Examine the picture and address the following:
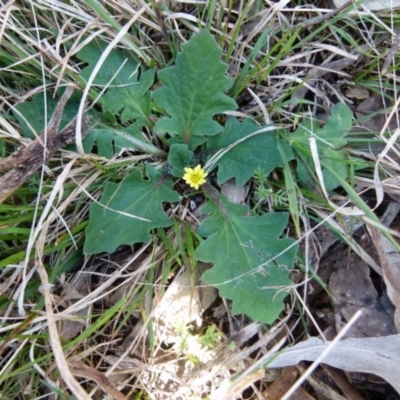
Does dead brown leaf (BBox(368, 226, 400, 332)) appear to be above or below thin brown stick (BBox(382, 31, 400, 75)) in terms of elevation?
below

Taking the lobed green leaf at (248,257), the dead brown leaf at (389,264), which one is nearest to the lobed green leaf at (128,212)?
the lobed green leaf at (248,257)

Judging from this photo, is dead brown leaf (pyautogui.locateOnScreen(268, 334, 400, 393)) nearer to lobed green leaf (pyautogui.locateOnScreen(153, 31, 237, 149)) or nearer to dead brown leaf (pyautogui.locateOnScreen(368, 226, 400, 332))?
dead brown leaf (pyautogui.locateOnScreen(368, 226, 400, 332))

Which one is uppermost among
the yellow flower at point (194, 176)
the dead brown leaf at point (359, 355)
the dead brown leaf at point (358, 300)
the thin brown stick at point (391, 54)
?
the thin brown stick at point (391, 54)

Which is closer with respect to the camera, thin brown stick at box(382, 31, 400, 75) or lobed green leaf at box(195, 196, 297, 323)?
lobed green leaf at box(195, 196, 297, 323)

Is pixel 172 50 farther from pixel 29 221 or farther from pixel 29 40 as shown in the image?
pixel 29 221

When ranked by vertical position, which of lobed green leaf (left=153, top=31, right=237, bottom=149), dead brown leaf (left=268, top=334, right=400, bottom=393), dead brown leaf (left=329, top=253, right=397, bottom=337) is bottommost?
dead brown leaf (left=268, top=334, right=400, bottom=393)

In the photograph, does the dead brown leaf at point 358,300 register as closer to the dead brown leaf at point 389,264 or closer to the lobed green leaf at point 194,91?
the dead brown leaf at point 389,264

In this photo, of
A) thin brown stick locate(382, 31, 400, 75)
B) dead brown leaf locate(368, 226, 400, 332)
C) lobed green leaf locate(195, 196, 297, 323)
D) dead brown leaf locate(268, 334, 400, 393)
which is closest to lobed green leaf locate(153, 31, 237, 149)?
lobed green leaf locate(195, 196, 297, 323)

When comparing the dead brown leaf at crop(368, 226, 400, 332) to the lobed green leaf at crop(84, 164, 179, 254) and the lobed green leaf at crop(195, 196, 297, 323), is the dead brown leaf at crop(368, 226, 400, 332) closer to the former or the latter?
the lobed green leaf at crop(195, 196, 297, 323)

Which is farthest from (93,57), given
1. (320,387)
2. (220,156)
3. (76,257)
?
(320,387)

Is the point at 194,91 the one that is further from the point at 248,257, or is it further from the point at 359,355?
the point at 359,355

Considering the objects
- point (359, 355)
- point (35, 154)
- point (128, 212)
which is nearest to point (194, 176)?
point (128, 212)
